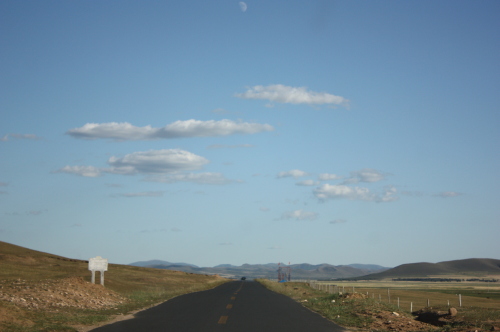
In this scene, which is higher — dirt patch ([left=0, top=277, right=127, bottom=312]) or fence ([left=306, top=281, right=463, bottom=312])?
dirt patch ([left=0, top=277, right=127, bottom=312])

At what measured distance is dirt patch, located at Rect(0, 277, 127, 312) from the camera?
26402 mm

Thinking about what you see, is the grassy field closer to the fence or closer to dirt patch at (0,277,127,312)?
the fence

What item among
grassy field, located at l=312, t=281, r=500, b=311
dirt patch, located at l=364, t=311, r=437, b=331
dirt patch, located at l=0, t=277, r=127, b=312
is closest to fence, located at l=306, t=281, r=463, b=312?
grassy field, located at l=312, t=281, r=500, b=311

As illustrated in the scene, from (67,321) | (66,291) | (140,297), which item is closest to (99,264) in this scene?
(140,297)

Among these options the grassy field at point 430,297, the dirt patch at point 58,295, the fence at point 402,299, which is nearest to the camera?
the dirt patch at point 58,295

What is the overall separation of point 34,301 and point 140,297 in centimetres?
1258

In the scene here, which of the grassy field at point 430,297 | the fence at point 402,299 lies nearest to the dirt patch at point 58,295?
the fence at point 402,299

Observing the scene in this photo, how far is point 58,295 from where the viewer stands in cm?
2962

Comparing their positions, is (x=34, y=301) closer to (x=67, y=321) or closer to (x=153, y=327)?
(x=67, y=321)

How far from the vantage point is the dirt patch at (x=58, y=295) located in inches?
1039

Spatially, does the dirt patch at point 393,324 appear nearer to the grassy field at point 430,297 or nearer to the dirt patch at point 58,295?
the dirt patch at point 58,295

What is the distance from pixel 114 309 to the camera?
2892 centimetres

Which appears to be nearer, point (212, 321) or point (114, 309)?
point (212, 321)

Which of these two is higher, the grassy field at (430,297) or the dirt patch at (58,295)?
the dirt patch at (58,295)
